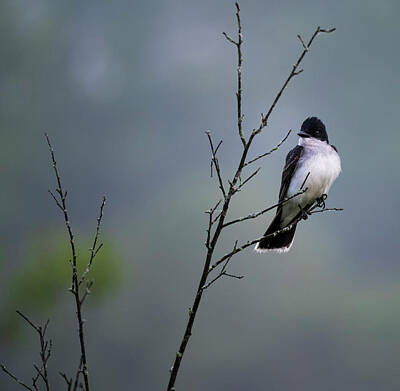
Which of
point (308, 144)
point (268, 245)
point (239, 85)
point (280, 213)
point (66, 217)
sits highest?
point (308, 144)

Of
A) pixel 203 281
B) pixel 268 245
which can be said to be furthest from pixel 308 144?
pixel 203 281

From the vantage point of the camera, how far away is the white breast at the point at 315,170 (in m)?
3.85

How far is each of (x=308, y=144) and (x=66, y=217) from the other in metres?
2.68

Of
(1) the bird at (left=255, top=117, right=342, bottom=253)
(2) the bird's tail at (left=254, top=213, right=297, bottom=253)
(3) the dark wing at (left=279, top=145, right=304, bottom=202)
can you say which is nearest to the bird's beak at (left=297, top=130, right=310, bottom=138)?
(1) the bird at (left=255, top=117, right=342, bottom=253)

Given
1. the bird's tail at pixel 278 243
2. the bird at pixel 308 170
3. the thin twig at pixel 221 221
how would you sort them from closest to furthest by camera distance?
the thin twig at pixel 221 221 < the bird's tail at pixel 278 243 < the bird at pixel 308 170

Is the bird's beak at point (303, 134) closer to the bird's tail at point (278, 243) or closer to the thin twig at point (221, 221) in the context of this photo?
the bird's tail at point (278, 243)

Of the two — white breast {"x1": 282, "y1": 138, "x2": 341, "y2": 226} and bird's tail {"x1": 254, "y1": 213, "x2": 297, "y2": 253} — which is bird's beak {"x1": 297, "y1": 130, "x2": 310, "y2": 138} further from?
bird's tail {"x1": 254, "y1": 213, "x2": 297, "y2": 253}

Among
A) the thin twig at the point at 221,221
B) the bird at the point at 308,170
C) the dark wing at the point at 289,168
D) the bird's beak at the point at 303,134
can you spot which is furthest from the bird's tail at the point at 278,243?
the thin twig at the point at 221,221

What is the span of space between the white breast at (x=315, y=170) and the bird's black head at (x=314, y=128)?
4cm

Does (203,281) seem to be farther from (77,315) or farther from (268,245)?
(268,245)

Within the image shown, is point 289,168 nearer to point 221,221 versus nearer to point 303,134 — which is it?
point 303,134

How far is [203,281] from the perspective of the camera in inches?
54.7

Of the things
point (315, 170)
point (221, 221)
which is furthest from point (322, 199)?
point (221, 221)

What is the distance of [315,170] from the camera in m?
3.85
